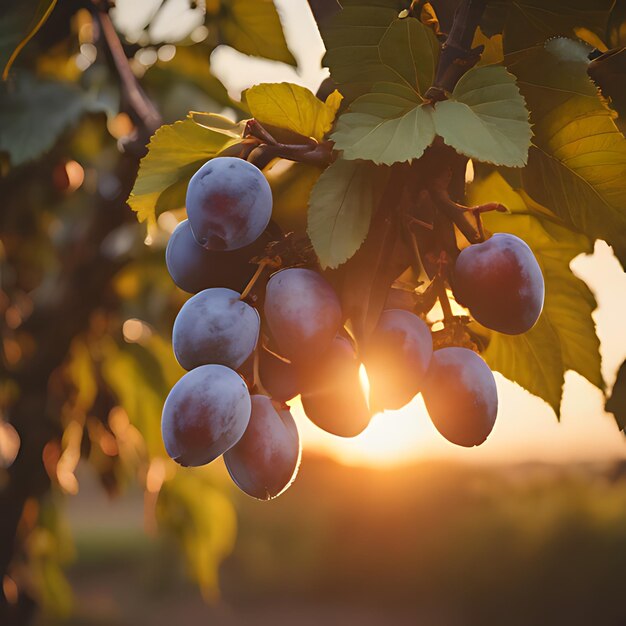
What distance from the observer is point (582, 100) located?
13.0 inches

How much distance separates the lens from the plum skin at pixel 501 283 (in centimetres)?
33

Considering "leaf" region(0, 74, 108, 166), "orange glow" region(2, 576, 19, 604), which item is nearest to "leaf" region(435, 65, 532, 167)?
"leaf" region(0, 74, 108, 166)

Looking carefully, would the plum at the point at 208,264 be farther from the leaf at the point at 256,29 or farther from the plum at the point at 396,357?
the leaf at the point at 256,29

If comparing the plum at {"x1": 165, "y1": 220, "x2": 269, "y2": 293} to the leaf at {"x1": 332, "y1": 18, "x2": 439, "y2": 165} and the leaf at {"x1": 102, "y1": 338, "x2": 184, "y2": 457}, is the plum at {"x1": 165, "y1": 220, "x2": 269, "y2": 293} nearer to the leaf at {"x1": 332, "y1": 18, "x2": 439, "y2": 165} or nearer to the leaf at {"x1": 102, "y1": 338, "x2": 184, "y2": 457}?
the leaf at {"x1": 332, "y1": 18, "x2": 439, "y2": 165}

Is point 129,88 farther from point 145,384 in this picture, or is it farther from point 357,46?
point 145,384

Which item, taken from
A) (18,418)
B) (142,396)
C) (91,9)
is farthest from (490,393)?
(18,418)

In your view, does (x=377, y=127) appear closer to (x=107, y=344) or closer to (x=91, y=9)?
(x=91, y=9)

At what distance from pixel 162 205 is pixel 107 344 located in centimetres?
120

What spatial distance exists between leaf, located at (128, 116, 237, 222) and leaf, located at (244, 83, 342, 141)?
2 centimetres

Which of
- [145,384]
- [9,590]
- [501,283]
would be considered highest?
[501,283]

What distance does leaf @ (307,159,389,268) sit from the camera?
0.31 metres

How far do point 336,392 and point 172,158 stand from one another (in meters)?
0.13

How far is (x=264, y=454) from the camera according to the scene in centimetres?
34

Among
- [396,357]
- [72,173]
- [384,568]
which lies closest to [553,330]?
[396,357]
